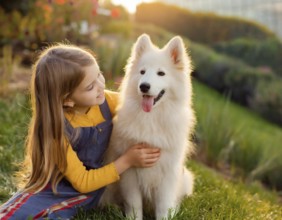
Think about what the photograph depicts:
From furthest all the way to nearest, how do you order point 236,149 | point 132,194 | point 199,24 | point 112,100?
point 199,24
point 236,149
point 112,100
point 132,194

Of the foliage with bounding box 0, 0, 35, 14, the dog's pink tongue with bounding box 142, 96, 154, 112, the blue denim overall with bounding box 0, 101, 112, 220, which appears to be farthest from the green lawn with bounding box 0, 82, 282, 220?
the foliage with bounding box 0, 0, 35, 14

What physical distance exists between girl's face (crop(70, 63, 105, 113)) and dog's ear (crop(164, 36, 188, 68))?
515 mm

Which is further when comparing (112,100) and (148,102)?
(112,100)

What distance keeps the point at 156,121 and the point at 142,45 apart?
0.54m

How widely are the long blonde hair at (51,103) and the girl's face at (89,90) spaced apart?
4cm

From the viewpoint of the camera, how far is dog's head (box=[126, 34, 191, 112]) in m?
2.84

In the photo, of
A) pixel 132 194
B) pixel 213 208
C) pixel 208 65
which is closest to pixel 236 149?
pixel 213 208

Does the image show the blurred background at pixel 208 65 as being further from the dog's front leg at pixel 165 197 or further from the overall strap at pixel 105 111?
the dog's front leg at pixel 165 197

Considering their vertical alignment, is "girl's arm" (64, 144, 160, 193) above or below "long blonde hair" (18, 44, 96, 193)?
below

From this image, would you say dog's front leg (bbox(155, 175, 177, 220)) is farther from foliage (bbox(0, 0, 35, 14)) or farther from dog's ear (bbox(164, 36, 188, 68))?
foliage (bbox(0, 0, 35, 14))

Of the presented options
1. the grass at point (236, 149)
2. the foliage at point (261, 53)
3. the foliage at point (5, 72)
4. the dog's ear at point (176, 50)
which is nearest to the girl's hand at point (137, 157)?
the dog's ear at point (176, 50)

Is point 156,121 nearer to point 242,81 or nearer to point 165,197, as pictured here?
point 165,197

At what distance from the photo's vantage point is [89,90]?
2861 millimetres

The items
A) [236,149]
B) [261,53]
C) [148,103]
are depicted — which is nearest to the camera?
[148,103]
